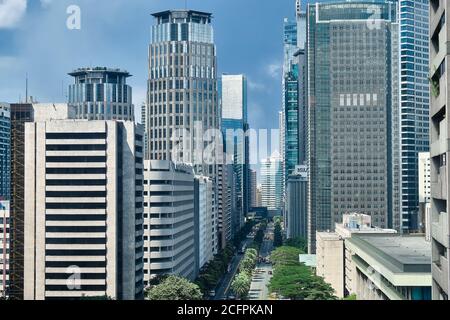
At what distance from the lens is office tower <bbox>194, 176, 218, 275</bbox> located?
19.8 m

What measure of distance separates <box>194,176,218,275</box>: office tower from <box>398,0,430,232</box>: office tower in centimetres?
872

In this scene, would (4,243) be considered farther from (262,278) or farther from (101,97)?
(262,278)

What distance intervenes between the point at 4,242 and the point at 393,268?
9.67 metres

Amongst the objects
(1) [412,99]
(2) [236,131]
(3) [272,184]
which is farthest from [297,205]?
(1) [412,99]

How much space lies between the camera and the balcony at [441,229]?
12.0ft

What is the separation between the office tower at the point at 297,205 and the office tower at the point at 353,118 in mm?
3454

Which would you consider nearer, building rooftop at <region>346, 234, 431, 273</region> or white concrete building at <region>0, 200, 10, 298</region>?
building rooftop at <region>346, 234, 431, 273</region>

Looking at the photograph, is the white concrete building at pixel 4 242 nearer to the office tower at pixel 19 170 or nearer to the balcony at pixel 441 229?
the office tower at pixel 19 170

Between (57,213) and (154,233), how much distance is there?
11.0ft

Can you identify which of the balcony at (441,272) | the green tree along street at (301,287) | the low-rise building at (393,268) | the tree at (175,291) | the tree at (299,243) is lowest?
the tree at (299,243)

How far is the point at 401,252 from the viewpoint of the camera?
831 centimetres

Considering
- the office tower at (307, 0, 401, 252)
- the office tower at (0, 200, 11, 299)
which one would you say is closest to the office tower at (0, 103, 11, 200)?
the office tower at (0, 200, 11, 299)

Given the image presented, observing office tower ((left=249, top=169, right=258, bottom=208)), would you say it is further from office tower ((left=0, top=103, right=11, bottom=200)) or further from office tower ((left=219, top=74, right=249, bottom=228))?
office tower ((left=0, top=103, right=11, bottom=200))

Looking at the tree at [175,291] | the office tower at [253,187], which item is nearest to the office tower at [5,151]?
the tree at [175,291]
